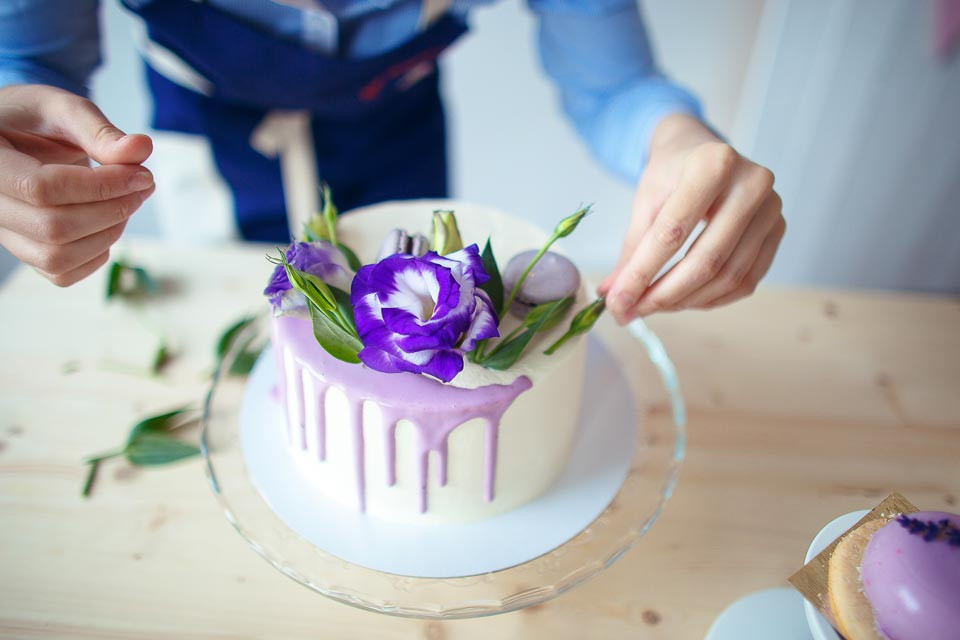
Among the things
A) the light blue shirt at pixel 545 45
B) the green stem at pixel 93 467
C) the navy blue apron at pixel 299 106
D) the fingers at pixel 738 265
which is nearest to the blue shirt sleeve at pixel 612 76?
the light blue shirt at pixel 545 45

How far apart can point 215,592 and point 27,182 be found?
41 cm

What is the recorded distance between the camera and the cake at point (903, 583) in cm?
45

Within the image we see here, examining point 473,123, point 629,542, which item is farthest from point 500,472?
point 473,123

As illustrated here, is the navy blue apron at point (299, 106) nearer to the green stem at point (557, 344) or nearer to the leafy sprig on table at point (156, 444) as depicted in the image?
the leafy sprig on table at point (156, 444)

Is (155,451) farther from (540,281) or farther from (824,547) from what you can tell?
(824,547)

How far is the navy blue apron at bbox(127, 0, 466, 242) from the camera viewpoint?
3.06 ft

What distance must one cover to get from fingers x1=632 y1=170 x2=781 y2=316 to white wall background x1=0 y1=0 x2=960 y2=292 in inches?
42.3

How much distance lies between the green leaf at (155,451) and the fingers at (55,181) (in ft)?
1.08

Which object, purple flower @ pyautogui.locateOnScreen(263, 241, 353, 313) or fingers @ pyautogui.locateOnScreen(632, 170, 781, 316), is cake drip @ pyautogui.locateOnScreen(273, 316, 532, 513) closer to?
purple flower @ pyautogui.locateOnScreen(263, 241, 353, 313)

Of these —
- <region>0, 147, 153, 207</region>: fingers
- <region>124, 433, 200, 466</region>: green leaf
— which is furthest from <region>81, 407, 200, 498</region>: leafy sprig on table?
<region>0, 147, 153, 207</region>: fingers

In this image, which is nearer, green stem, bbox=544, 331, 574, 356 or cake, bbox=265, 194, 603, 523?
cake, bbox=265, 194, 603, 523

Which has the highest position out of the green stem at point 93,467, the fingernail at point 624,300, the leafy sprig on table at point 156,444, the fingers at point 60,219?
the fingers at point 60,219

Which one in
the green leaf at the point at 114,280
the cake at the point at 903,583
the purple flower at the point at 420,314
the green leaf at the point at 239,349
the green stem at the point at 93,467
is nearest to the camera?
the cake at the point at 903,583

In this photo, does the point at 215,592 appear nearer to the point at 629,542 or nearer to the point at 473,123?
the point at 629,542
